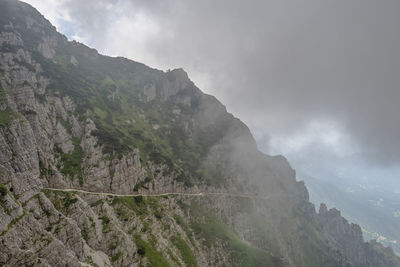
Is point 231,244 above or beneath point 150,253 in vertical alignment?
above

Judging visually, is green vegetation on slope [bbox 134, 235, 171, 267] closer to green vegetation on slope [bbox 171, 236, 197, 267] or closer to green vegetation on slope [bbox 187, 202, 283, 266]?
green vegetation on slope [bbox 171, 236, 197, 267]

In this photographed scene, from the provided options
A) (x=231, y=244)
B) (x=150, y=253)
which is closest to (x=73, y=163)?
(x=150, y=253)

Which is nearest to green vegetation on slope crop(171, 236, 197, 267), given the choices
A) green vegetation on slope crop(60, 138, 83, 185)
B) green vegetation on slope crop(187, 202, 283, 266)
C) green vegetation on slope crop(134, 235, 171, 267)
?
green vegetation on slope crop(187, 202, 283, 266)

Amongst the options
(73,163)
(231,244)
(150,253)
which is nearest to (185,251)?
(150,253)

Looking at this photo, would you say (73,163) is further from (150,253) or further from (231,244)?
(231,244)

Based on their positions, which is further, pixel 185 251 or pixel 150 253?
pixel 185 251

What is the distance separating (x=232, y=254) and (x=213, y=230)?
24513 mm

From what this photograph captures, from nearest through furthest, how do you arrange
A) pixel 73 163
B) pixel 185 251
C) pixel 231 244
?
pixel 73 163, pixel 185 251, pixel 231 244

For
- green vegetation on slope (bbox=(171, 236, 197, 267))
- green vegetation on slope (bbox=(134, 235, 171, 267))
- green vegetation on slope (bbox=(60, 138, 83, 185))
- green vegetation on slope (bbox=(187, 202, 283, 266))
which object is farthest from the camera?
green vegetation on slope (bbox=(187, 202, 283, 266))

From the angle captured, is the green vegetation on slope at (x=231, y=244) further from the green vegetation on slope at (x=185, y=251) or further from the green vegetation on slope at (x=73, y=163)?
the green vegetation on slope at (x=73, y=163)

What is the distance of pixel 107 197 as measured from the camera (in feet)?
438

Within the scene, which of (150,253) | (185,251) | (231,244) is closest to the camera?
(150,253)

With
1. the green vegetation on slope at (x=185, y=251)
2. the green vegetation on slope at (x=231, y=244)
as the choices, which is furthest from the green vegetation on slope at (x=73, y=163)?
the green vegetation on slope at (x=231, y=244)

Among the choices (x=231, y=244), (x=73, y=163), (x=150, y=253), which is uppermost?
(x=73, y=163)
